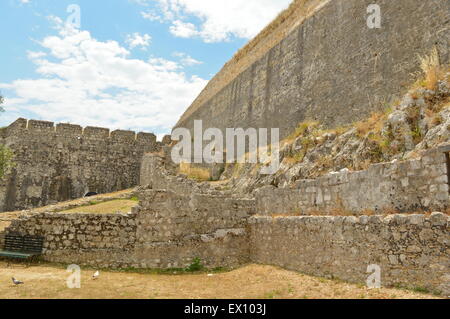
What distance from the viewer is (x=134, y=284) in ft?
22.8

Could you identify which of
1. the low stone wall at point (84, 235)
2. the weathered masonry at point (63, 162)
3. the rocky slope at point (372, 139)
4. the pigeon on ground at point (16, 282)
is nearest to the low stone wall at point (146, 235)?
the low stone wall at point (84, 235)

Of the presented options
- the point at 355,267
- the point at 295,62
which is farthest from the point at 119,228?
the point at 295,62

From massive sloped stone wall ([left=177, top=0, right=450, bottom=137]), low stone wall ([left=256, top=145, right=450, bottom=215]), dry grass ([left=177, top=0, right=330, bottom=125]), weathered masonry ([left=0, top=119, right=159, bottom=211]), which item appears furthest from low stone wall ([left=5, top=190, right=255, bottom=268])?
weathered masonry ([left=0, top=119, right=159, bottom=211])

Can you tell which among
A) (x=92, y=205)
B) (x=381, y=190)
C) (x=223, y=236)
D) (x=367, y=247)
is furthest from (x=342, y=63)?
(x=92, y=205)

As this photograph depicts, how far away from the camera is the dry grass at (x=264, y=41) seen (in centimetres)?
1930

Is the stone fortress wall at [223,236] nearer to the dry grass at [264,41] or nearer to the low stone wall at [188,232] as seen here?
the low stone wall at [188,232]

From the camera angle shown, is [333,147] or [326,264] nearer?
[326,264]

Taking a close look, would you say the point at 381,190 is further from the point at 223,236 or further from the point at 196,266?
the point at 196,266

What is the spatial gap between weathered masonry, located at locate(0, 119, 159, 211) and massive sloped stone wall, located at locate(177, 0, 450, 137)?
994cm

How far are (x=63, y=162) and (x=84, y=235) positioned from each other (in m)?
18.5

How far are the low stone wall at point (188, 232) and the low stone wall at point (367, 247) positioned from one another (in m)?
1.21

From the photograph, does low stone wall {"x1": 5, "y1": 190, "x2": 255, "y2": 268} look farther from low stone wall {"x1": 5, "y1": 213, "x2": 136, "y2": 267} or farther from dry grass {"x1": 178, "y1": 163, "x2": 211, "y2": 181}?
dry grass {"x1": 178, "y1": 163, "x2": 211, "y2": 181}
